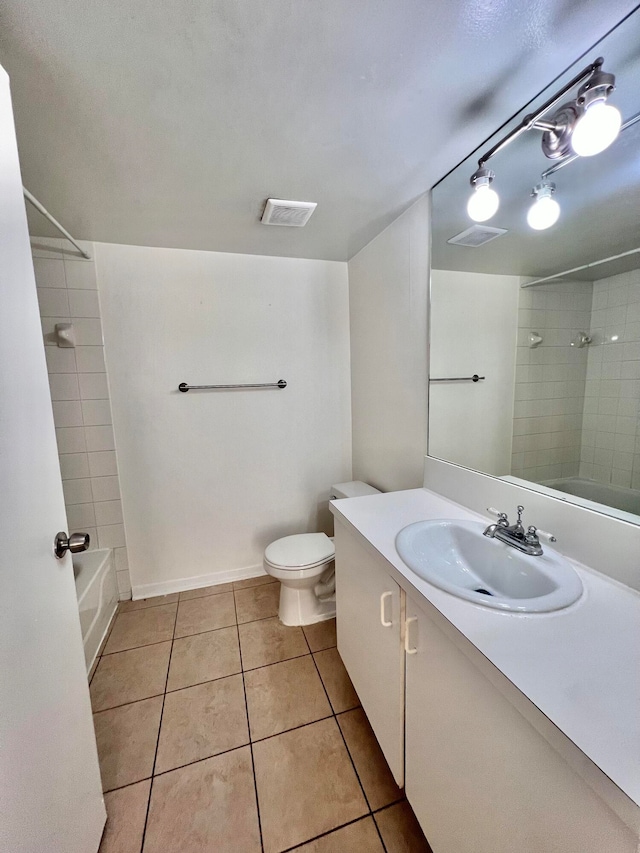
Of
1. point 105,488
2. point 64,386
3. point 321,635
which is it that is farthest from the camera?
point 105,488

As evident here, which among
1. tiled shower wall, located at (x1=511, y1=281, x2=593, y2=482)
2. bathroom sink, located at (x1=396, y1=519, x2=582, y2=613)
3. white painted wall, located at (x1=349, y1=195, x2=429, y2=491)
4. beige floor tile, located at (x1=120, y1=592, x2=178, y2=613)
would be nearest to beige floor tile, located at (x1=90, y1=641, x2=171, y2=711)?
beige floor tile, located at (x1=120, y1=592, x2=178, y2=613)

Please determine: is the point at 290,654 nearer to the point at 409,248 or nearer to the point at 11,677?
the point at 11,677

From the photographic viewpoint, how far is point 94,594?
1716 mm

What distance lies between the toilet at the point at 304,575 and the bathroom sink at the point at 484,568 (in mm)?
778

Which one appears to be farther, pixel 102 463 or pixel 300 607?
pixel 102 463

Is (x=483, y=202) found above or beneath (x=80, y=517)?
above

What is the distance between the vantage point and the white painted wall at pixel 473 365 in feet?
3.93

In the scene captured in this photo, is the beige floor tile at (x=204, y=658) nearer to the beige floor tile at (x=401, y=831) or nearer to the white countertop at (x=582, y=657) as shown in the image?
the beige floor tile at (x=401, y=831)

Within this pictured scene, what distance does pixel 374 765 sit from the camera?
1.15 meters

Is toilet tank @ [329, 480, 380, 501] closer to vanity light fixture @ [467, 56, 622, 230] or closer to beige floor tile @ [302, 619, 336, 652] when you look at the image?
beige floor tile @ [302, 619, 336, 652]

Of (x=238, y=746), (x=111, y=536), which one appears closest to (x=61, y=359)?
(x=111, y=536)

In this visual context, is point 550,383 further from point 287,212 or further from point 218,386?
point 218,386

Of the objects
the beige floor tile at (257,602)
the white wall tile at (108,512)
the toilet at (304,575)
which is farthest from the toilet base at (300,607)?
the white wall tile at (108,512)

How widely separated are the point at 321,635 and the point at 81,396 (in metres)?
1.87
